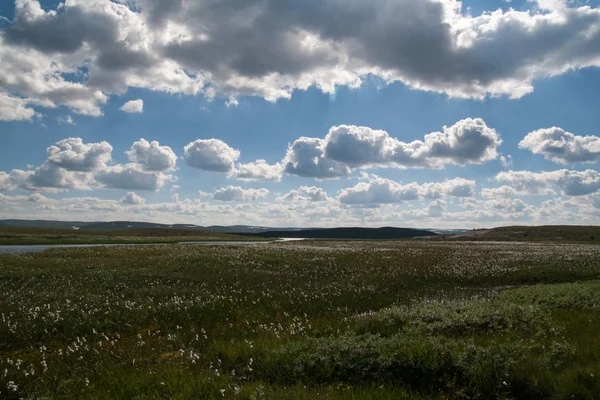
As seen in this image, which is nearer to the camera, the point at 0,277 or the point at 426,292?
the point at 426,292

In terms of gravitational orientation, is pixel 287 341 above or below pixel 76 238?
above

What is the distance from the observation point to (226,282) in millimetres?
22484

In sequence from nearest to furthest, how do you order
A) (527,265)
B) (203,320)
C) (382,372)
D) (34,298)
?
(382,372)
(203,320)
(34,298)
(527,265)

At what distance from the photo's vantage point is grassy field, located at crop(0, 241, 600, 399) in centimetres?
726

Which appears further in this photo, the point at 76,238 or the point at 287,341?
the point at 76,238

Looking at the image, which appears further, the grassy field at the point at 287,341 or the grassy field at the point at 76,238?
the grassy field at the point at 76,238

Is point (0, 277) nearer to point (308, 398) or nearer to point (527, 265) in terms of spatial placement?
point (308, 398)

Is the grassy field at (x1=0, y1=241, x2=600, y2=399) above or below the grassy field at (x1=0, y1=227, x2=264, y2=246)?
above

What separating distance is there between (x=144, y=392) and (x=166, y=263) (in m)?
25.7

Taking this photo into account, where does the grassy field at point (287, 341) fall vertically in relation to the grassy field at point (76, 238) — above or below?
above

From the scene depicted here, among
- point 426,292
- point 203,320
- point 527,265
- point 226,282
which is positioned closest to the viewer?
point 203,320

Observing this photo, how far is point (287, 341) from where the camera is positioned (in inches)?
391

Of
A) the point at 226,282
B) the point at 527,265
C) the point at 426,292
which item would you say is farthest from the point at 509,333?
the point at 527,265

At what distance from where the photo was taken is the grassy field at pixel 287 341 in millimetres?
7258
